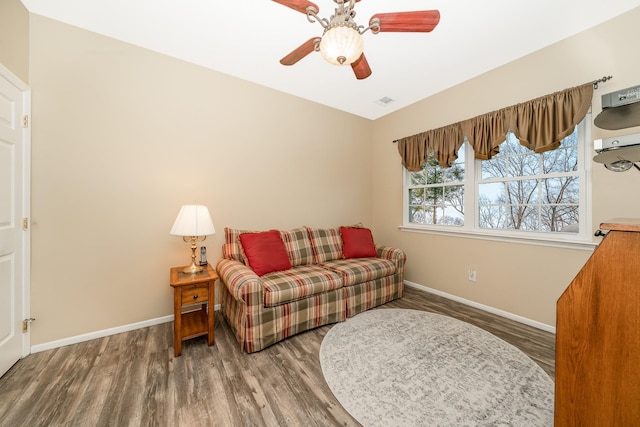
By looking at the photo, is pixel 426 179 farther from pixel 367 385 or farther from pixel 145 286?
pixel 145 286

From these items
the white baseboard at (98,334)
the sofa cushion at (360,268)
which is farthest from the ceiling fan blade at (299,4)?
the white baseboard at (98,334)

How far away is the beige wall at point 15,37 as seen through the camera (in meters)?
1.70

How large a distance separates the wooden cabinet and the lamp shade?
232cm

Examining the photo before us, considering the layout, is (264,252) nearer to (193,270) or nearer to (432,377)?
(193,270)

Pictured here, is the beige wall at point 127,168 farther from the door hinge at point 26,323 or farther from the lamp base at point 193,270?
the lamp base at point 193,270

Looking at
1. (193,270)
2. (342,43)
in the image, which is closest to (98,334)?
(193,270)

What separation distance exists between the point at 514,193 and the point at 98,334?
441cm

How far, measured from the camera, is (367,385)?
166cm

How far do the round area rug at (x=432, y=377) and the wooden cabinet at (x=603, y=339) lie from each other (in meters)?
0.67

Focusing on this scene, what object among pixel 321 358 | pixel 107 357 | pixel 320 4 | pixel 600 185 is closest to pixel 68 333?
pixel 107 357

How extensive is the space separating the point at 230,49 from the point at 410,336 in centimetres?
327

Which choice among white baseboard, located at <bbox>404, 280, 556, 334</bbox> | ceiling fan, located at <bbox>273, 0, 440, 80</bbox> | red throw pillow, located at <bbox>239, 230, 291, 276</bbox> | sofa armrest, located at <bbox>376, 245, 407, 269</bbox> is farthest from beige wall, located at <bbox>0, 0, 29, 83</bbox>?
white baseboard, located at <bbox>404, 280, 556, 334</bbox>

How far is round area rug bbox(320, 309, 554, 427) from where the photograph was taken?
4.68ft

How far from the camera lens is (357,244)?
10.8 feet
